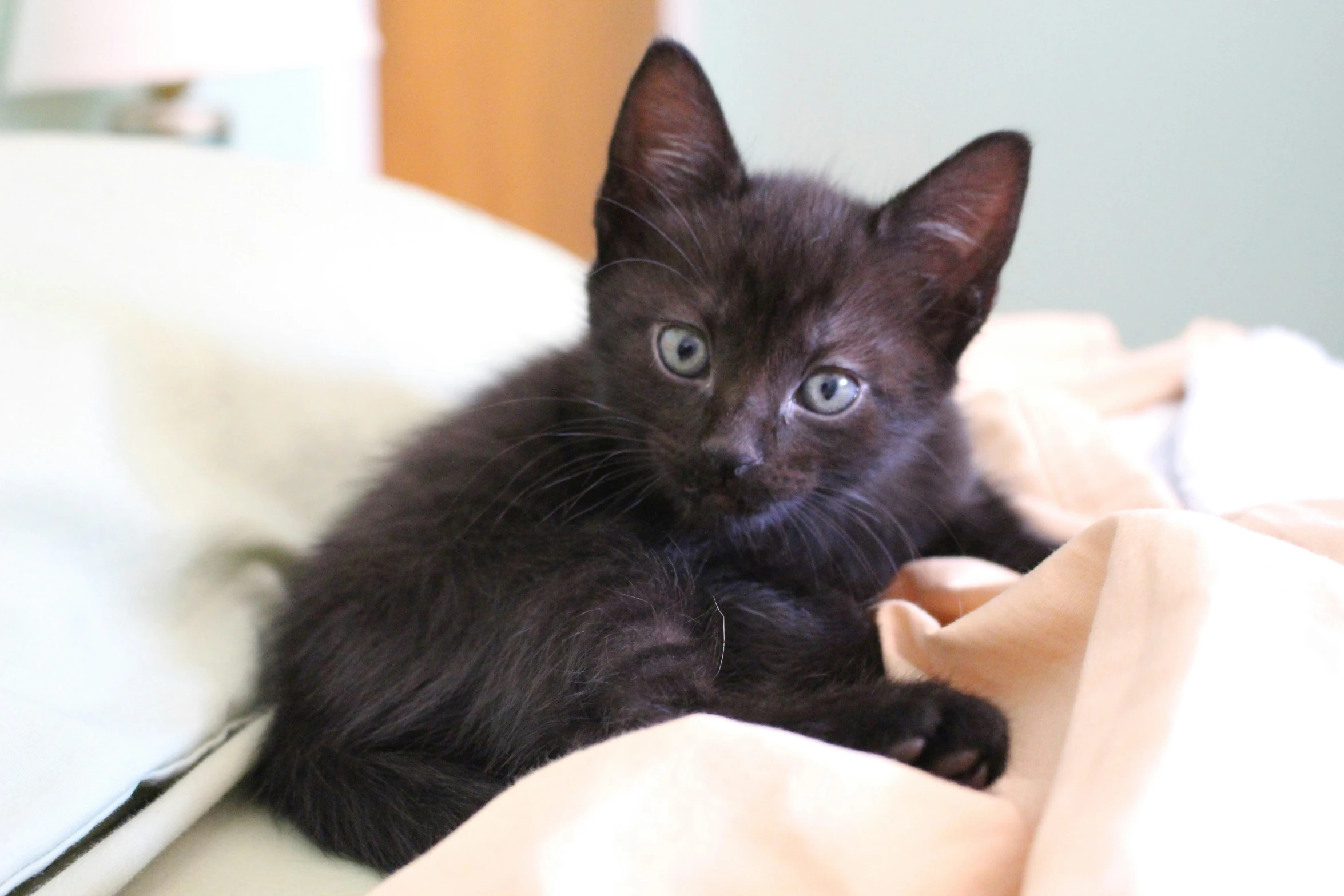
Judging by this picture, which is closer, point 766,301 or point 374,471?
point 766,301

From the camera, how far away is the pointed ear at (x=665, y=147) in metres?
1.10

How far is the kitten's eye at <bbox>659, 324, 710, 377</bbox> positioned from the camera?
107 centimetres

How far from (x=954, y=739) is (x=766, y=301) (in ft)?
1.57

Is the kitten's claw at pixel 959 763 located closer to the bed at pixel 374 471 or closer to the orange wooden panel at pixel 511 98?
the bed at pixel 374 471

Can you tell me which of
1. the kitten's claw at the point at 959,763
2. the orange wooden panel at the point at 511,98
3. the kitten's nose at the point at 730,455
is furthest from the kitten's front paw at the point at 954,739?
the orange wooden panel at the point at 511,98

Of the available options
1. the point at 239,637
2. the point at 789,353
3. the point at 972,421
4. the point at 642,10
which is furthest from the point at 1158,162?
the point at 239,637

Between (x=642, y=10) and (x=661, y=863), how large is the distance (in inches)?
125

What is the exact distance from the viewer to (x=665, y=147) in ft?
3.77

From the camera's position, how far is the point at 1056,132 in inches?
121

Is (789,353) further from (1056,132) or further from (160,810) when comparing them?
(1056,132)

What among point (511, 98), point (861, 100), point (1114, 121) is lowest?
point (511, 98)

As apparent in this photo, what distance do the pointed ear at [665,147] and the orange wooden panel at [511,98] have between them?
232 cm

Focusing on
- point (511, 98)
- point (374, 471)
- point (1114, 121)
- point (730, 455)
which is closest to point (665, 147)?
point (730, 455)

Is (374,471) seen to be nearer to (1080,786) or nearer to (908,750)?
(908,750)
